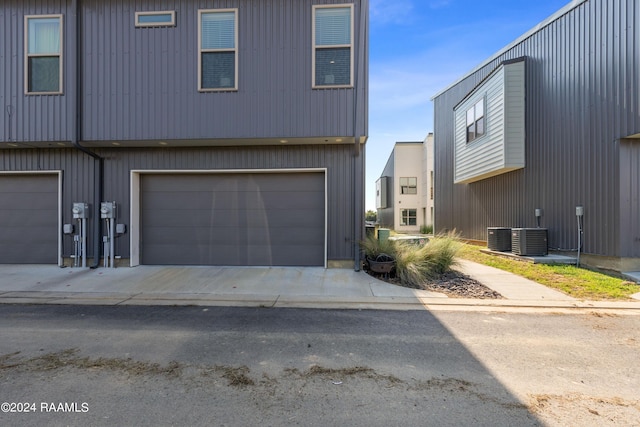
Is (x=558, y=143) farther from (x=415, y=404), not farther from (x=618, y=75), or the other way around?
(x=415, y=404)

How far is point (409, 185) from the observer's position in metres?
27.3

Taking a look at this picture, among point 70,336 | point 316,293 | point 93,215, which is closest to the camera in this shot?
point 70,336

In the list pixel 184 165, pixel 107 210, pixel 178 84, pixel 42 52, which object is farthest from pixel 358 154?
pixel 42 52

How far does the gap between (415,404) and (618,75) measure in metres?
9.32

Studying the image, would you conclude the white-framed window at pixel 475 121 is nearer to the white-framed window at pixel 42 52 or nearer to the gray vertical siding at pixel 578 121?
the gray vertical siding at pixel 578 121

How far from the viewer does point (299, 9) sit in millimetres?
7684

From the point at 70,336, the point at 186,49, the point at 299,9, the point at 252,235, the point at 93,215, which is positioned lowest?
the point at 70,336

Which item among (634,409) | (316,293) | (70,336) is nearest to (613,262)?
(634,409)

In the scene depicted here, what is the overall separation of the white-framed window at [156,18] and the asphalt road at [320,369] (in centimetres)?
684

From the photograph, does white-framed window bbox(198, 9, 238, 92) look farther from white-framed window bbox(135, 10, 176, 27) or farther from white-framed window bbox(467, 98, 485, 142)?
white-framed window bbox(467, 98, 485, 142)

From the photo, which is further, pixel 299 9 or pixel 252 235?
pixel 252 235

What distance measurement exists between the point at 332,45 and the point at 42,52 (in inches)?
286

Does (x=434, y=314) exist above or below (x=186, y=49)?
below

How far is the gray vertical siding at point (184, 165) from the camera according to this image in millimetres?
8219
